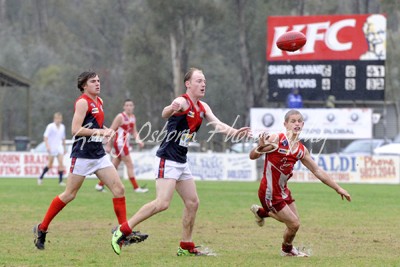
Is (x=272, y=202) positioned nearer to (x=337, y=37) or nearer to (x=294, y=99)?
(x=294, y=99)

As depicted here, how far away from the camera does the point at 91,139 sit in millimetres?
11781

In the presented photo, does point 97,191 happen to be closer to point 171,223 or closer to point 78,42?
point 171,223

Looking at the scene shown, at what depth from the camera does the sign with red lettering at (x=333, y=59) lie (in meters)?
36.9

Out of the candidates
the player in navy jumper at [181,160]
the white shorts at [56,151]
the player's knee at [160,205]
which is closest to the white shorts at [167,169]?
the player in navy jumper at [181,160]

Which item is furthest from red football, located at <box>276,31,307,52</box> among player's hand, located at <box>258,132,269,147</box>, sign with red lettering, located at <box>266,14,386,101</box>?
sign with red lettering, located at <box>266,14,386,101</box>

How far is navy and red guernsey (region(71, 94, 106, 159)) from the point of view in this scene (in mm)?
11781

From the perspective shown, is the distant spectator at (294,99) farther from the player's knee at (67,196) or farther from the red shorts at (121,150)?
the player's knee at (67,196)

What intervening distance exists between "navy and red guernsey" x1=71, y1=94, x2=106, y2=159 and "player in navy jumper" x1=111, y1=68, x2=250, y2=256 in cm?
120

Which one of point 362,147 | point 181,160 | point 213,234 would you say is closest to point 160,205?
point 181,160

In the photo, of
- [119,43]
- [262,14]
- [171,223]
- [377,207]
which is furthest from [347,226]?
[119,43]

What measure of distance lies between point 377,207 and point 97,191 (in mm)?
8098

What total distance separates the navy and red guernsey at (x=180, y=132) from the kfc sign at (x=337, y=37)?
26.8 m

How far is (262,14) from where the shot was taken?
60.9 m

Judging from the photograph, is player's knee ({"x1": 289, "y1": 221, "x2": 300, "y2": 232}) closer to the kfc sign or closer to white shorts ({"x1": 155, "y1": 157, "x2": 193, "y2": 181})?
white shorts ({"x1": 155, "y1": 157, "x2": 193, "y2": 181})
